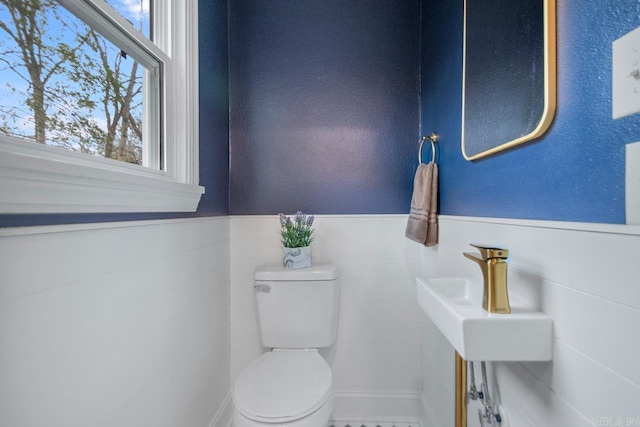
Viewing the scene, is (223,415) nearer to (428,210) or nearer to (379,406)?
(379,406)

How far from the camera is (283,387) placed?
3.36 ft

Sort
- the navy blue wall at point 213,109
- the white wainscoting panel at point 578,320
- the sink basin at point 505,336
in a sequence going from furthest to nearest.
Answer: the navy blue wall at point 213,109, the sink basin at point 505,336, the white wainscoting panel at point 578,320

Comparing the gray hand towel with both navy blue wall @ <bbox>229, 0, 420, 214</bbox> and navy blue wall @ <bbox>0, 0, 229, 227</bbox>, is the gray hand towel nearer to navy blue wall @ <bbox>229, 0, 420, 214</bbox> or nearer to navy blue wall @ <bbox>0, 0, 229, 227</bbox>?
navy blue wall @ <bbox>229, 0, 420, 214</bbox>

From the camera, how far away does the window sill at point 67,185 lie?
48 centimetres

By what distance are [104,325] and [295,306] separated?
823 mm

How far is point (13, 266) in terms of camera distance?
0.50 m

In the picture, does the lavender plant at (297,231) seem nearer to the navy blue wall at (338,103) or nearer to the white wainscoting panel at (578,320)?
the navy blue wall at (338,103)

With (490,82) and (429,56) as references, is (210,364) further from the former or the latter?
(429,56)

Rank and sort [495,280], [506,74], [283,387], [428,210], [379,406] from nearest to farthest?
1. [495,280]
2. [506,74]
3. [283,387]
4. [428,210]
5. [379,406]

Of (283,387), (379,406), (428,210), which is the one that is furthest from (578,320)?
(379,406)

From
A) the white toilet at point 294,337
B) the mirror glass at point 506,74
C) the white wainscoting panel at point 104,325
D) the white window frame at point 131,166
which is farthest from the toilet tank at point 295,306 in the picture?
the mirror glass at point 506,74

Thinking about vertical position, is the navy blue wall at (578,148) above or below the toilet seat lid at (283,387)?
above

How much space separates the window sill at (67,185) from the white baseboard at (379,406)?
1394mm

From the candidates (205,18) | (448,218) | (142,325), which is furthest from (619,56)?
(205,18)
